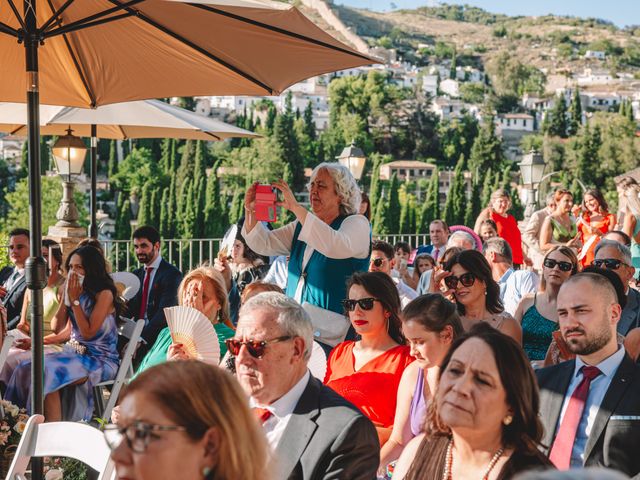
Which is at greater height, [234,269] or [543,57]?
[543,57]

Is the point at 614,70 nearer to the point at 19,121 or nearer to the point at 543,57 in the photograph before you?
the point at 543,57


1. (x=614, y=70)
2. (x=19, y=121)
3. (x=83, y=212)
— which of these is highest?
(x=614, y=70)

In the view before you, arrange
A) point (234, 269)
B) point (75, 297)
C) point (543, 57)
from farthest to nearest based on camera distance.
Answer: point (543, 57) → point (234, 269) → point (75, 297)

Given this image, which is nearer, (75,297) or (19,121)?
(75,297)

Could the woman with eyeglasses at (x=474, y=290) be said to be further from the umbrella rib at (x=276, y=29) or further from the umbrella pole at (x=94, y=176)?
the umbrella pole at (x=94, y=176)

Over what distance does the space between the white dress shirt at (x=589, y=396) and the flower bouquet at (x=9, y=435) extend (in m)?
2.21

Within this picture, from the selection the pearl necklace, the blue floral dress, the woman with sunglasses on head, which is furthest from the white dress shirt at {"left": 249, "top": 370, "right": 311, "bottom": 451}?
the blue floral dress

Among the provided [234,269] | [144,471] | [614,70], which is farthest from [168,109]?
[614,70]

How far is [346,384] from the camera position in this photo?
3480 mm

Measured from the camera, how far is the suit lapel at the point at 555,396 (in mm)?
2795

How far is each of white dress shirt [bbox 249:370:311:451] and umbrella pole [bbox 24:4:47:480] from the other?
1.18 meters

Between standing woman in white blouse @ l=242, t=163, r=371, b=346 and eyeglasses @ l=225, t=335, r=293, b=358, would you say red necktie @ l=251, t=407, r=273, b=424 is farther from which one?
standing woman in white blouse @ l=242, t=163, r=371, b=346

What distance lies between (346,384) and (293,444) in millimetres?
1112

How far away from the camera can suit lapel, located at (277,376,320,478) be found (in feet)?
7.74
